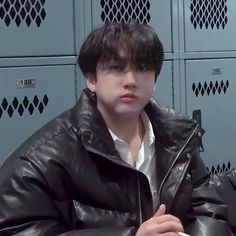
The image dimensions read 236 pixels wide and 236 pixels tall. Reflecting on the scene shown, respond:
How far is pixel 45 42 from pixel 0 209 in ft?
2.55

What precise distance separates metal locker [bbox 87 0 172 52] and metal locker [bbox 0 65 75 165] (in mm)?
229

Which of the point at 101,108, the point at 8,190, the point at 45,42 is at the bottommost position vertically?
→ the point at 8,190

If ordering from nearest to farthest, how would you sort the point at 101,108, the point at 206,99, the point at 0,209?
the point at 0,209 → the point at 101,108 → the point at 206,99

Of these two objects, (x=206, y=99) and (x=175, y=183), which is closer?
(x=175, y=183)


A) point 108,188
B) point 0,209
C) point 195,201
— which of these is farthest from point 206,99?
point 0,209

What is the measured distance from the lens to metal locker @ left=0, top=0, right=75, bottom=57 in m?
1.79

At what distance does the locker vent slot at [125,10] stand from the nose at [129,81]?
2.50ft

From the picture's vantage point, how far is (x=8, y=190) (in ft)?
4.16

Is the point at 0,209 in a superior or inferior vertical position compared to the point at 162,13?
inferior

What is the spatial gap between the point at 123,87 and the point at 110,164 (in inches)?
7.0

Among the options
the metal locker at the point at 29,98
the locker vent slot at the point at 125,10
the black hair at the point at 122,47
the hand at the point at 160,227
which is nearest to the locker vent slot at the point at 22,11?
the metal locker at the point at 29,98

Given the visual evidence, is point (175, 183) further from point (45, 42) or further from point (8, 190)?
point (45, 42)

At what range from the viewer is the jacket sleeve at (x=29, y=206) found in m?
1.24

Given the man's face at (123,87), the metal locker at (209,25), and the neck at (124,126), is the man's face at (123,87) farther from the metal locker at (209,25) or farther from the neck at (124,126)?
the metal locker at (209,25)
